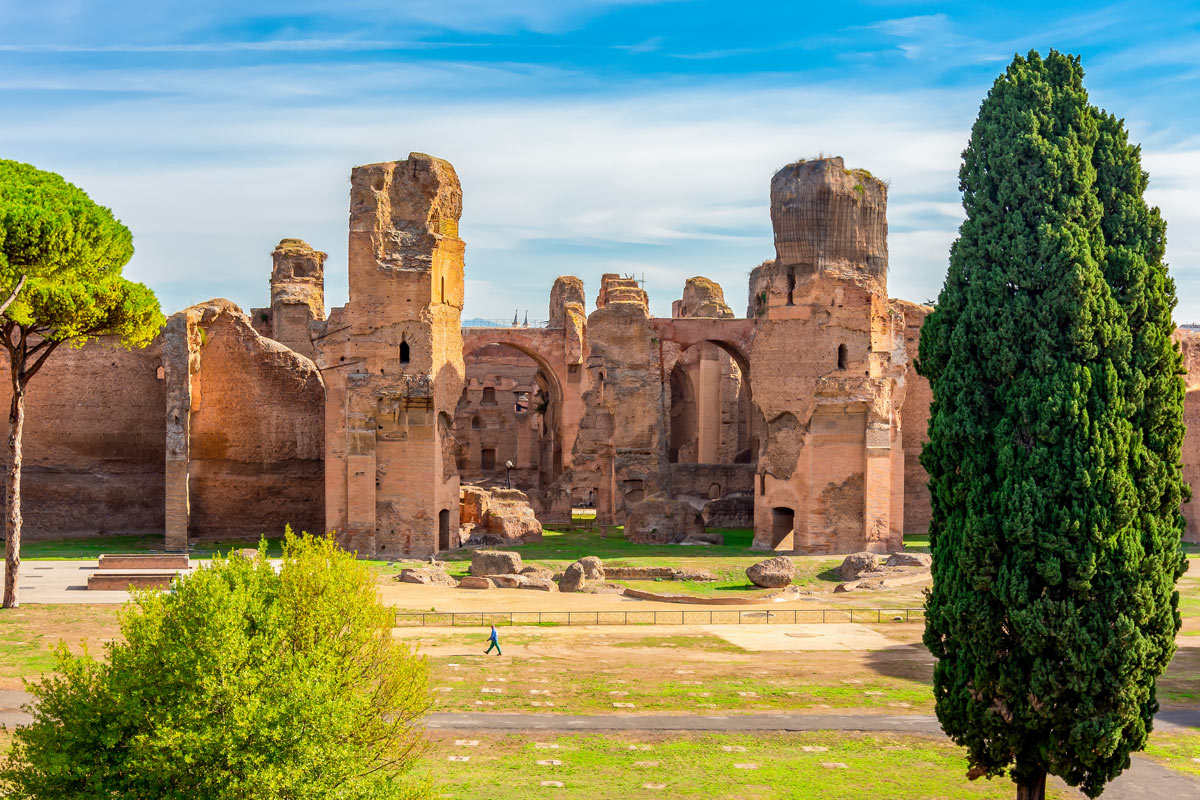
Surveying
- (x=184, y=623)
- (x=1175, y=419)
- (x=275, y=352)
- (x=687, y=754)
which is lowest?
(x=687, y=754)

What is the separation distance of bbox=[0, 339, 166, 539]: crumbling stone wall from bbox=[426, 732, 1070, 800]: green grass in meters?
19.8

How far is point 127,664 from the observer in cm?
859

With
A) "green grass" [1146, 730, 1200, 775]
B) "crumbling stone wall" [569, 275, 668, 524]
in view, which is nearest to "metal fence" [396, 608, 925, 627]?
"green grass" [1146, 730, 1200, 775]

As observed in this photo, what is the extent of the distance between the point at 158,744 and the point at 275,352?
23.0 meters

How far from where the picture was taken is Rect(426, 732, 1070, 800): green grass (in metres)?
11.2

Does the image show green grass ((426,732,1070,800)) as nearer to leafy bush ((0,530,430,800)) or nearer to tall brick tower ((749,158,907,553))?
leafy bush ((0,530,430,800))

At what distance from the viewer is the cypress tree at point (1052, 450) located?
946cm

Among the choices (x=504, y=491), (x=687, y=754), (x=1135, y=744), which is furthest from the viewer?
(x=504, y=491)

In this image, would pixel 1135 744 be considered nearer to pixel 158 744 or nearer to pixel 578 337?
pixel 158 744

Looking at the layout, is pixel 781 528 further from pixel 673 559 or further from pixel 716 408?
pixel 716 408

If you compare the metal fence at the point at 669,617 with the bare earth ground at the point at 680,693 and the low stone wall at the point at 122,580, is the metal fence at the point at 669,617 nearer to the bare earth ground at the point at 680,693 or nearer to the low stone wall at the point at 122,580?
the bare earth ground at the point at 680,693

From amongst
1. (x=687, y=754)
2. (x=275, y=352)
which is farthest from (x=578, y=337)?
(x=687, y=754)

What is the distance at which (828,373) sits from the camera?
28906 millimetres

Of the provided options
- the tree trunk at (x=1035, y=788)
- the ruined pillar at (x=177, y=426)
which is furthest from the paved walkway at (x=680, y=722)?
the ruined pillar at (x=177, y=426)
